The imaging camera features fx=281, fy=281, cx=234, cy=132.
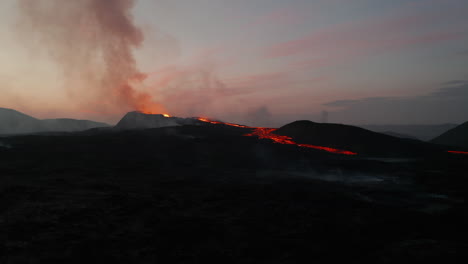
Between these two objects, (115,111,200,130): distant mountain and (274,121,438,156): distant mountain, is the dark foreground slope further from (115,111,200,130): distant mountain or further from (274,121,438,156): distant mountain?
(115,111,200,130): distant mountain

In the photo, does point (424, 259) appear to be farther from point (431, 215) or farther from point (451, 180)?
point (451, 180)

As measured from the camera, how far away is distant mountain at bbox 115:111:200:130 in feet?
331

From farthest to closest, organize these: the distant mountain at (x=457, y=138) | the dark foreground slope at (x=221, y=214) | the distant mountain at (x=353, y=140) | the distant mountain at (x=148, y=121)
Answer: the distant mountain at (x=457, y=138), the distant mountain at (x=148, y=121), the distant mountain at (x=353, y=140), the dark foreground slope at (x=221, y=214)

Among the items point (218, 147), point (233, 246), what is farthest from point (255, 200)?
point (218, 147)

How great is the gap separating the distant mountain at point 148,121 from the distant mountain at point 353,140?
123ft

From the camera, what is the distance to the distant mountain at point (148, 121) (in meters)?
101

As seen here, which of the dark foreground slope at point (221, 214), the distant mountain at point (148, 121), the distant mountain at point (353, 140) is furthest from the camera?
the distant mountain at point (148, 121)

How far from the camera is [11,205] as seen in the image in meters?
17.0

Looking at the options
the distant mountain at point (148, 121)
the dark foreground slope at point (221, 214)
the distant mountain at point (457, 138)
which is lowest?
the dark foreground slope at point (221, 214)

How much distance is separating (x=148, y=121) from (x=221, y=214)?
91051 millimetres

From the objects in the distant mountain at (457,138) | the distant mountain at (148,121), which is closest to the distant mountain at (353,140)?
the distant mountain at (148,121)

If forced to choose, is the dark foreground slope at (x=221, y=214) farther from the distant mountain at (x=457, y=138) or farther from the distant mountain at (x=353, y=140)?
the distant mountain at (x=457, y=138)

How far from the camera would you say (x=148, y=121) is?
336 ft

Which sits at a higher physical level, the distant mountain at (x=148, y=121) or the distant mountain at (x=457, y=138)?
the distant mountain at (x=148, y=121)
